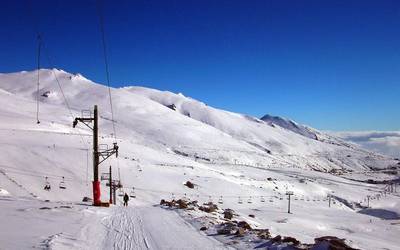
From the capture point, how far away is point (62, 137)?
81500 millimetres

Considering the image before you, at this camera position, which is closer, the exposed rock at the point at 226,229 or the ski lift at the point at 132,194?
the exposed rock at the point at 226,229

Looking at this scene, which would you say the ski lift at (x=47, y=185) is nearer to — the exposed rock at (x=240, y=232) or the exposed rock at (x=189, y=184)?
the exposed rock at (x=189, y=184)

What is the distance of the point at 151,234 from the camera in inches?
650

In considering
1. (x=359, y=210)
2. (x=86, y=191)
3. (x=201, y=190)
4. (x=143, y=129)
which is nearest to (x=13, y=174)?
(x=86, y=191)

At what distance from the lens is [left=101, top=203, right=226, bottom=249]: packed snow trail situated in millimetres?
14195

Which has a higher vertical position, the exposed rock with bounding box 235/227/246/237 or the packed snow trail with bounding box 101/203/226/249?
the exposed rock with bounding box 235/227/246/237

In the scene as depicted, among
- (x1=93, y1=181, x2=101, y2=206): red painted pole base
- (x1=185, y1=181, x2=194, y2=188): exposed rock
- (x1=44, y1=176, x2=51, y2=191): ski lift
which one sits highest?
(x1=93, y1=181, x2=101, y2=206): red painted pole base

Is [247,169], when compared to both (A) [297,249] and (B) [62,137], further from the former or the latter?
(A) [297,249]

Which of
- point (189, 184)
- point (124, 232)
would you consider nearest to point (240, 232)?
point (124, 232)

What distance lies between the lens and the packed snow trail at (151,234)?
46.6 ft

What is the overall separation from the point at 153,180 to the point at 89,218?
4398cm

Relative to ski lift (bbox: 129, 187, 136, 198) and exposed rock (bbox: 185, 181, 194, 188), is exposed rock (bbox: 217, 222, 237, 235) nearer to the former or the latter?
ski lift (bbox: 129, 187, 136, 198)

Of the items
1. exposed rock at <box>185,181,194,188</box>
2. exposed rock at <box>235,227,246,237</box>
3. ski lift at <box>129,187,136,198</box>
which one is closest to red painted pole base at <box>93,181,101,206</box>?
exposed rock at <box>235,227,246,237</box>

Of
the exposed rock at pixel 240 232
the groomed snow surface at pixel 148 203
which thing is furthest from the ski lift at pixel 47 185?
the exposed rock at pixel 240 232
